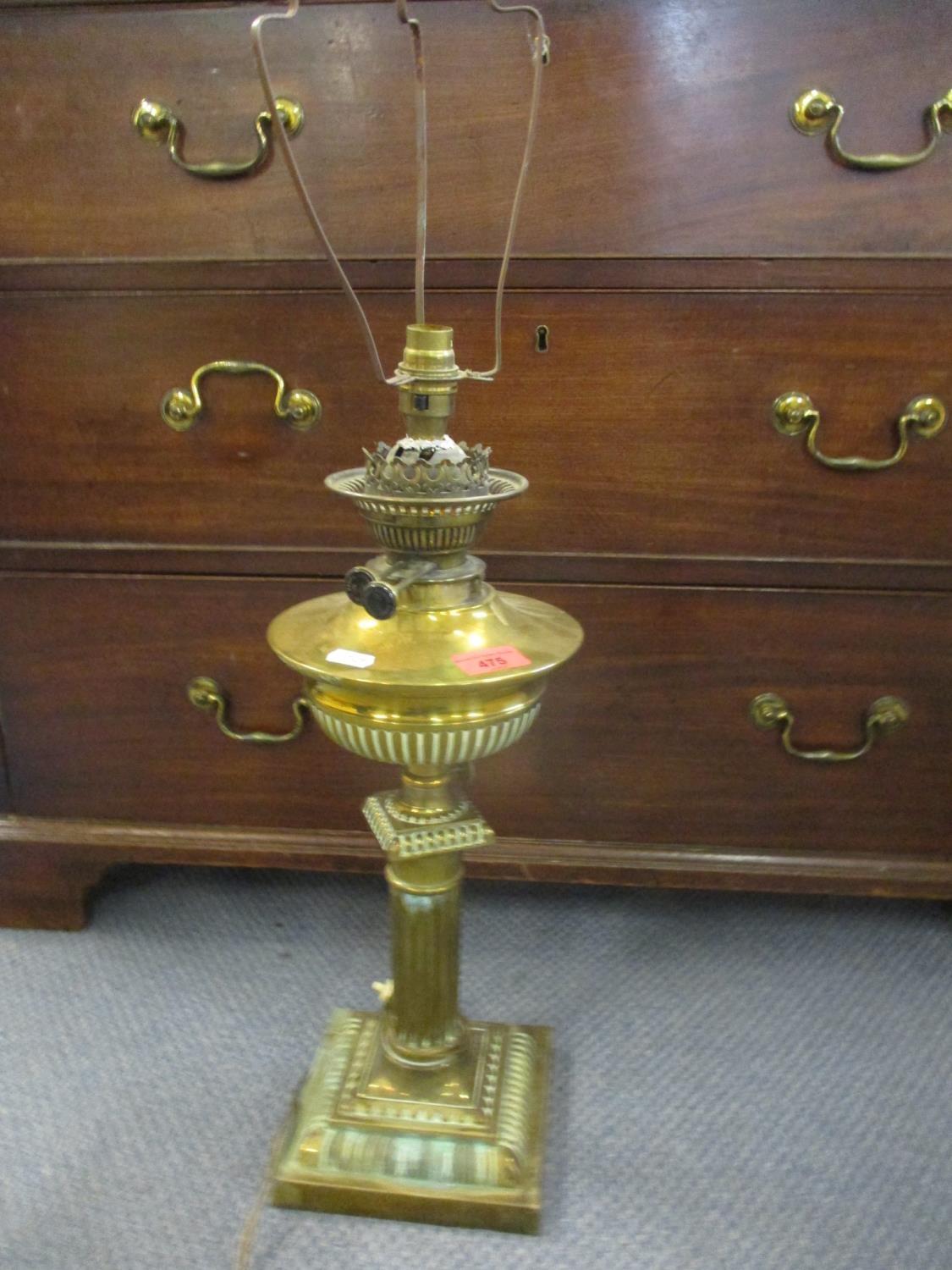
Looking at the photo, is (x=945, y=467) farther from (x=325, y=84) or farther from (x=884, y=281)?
(x=325, y=84)

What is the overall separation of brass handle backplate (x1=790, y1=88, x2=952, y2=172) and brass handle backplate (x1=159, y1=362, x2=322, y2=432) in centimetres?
42

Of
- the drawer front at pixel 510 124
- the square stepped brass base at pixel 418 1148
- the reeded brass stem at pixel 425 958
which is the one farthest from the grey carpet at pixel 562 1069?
the drawer front at pixel 510 124

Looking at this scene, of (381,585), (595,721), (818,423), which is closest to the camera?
(381,585)

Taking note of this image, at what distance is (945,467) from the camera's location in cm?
83

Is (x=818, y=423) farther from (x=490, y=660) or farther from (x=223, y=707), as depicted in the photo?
(x=223, y=707)

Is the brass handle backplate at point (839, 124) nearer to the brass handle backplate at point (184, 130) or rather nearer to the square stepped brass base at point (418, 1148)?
the brass handle backplate at point (184, 130)

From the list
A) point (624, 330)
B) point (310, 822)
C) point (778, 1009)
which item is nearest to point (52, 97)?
point (624, 330)

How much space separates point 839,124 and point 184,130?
487 mm

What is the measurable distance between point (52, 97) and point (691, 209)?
0.50 meters

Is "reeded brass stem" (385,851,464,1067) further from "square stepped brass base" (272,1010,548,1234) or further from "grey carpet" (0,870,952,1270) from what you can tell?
"grey carpet" (0,870,952,1270)

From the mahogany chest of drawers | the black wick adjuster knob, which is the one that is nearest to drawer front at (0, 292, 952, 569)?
the mahogany chest of drawers

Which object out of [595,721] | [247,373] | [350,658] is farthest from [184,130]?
[595,721]

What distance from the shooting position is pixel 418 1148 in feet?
2.41

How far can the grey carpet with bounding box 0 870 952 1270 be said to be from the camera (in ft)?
2.38
